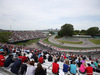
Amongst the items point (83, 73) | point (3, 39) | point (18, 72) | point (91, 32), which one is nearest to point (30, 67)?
point (18, 72)

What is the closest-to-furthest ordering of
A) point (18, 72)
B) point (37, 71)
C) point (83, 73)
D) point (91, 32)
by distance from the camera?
point (37, 71) < point (18, 72) < point (83, 73) < point (91, 32)

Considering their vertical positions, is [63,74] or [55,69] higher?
[55,69]

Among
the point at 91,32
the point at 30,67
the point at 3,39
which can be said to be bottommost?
the point at 3,39

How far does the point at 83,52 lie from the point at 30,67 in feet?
74.4

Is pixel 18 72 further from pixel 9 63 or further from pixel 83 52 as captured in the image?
pixel 83 52

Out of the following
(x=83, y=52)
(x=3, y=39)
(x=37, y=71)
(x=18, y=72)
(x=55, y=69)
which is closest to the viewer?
(x=37, y=71)

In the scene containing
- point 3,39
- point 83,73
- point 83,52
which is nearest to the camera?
point 83,73

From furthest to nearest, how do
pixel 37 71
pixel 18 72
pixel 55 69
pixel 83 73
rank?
pixel 83 73 → pixel 55 69 → pixel 18 72 → pixel 37 71

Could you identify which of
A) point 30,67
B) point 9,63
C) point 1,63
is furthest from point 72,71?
point 1,63

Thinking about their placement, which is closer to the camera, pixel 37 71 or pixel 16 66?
pixel 37 71

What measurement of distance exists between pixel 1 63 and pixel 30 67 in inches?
102

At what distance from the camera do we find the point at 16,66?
11.7ft

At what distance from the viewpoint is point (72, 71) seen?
4.22 meters

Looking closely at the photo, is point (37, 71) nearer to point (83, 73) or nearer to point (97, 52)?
point (83, 73)
